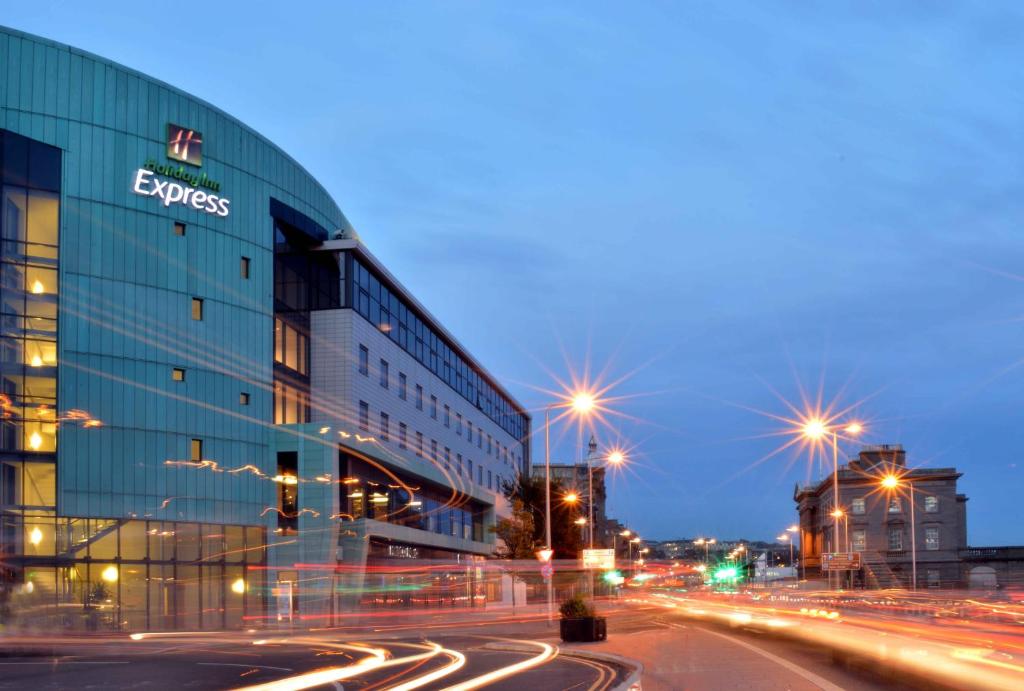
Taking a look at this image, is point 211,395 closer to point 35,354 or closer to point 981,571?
point 35,354

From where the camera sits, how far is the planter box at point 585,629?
1280 inches

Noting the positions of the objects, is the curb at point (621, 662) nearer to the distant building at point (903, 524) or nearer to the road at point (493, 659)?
the road at point (493, 659)

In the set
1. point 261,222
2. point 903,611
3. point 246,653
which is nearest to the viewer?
point 246,653

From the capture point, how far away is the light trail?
2098cm

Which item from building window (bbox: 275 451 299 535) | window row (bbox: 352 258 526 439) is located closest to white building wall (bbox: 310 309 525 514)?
window row (bbox: 352 258 526 439)

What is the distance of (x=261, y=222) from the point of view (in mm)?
58188

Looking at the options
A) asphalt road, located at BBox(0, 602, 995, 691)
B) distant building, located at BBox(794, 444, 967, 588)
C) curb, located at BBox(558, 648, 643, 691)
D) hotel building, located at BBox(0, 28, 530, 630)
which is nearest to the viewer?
curb, located at BBox(558, 648, 643, 691)

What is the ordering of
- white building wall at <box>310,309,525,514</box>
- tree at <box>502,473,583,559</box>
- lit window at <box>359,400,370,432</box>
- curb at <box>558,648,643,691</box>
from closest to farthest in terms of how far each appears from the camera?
curb at <box>558,648,643,691</box>
white building wall at <box>310,309,525,514</box>
tree at <box>502,473,583,559</box>
lit window at <box>359,400,370,432</box>

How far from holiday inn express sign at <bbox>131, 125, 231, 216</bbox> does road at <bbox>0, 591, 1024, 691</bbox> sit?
19931mm

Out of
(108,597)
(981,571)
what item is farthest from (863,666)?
(981,571)

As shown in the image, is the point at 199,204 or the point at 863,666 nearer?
the point at 863,666

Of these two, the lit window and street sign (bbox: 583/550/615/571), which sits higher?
the lit window

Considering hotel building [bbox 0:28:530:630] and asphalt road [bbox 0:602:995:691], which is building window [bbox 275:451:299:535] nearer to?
hotel building [bbox 0:28:530:630]

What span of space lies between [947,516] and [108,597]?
260 ft
